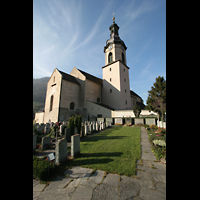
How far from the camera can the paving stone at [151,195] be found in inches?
76.0

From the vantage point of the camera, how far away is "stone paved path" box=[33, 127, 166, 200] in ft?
6.54

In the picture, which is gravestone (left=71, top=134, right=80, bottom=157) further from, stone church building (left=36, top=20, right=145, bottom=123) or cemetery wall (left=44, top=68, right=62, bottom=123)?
cemetery wall (left=44, top=68, right=62, bottom=123)

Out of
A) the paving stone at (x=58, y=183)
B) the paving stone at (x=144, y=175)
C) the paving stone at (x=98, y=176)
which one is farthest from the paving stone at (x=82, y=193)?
the paving stone at (x=144, y=175)

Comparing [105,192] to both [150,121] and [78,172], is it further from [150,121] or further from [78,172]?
[150,121]

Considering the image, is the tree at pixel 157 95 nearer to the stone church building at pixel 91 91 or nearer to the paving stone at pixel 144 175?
the stone church building at pixel 91 91

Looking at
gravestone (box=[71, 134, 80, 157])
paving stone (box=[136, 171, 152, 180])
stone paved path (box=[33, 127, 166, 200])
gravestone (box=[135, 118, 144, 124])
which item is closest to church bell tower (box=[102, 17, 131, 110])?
gravestone (box=[135, 118, 144, 124])

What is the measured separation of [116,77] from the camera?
23.5 metres

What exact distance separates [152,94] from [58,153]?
12421 millimetres

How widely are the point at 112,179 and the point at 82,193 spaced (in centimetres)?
77

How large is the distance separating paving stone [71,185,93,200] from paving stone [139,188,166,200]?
3.33ft
